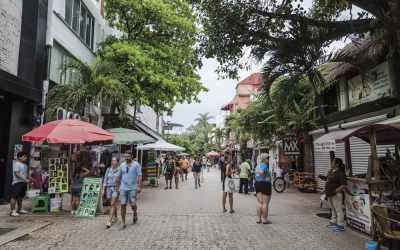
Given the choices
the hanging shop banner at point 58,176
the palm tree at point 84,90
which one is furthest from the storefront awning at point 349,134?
the hanging shop banner at point 58,176

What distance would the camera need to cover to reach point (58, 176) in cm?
785

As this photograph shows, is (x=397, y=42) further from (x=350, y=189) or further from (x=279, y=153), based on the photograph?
(x=279, y=153)

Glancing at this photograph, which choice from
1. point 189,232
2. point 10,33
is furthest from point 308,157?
point 10,33

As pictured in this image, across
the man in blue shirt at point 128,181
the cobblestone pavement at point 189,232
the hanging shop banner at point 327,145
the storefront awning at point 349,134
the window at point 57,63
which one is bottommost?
the cobblestone pavement at point 189,232

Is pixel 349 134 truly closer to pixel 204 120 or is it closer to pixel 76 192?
pixel 76 192

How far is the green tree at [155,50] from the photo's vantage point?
12875 millimetres

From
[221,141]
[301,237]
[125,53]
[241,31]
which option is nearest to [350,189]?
[301,237]

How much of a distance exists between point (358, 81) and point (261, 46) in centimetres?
625

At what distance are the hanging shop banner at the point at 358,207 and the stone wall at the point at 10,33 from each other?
10.7 meters

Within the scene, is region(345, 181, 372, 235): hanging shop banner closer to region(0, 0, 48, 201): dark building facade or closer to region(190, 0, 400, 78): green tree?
region(190, 0, 400, 78): green tree

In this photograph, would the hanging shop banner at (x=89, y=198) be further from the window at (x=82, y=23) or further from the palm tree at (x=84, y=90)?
the window at (x=82, y=23)

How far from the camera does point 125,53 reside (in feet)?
41.4

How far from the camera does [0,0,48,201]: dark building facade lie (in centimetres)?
861

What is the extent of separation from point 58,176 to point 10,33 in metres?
5.29
